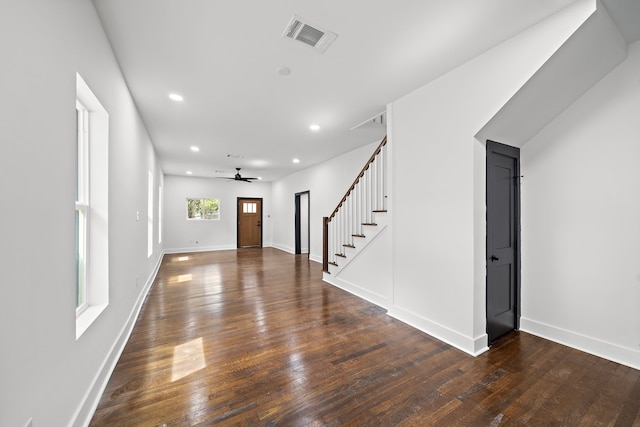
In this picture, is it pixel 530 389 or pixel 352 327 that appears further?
pixel 352 327

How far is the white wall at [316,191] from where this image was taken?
229 inches

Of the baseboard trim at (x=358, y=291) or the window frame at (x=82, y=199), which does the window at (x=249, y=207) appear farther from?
the window frame at (x=82, y=199)

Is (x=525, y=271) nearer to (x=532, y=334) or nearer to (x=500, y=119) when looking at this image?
(x=532, y=334)

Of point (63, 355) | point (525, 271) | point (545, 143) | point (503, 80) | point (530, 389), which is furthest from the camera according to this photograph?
point (525, 271)

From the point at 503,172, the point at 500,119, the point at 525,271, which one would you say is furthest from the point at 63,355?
the point at 525,271

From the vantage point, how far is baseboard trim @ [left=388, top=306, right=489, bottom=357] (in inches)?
93.8

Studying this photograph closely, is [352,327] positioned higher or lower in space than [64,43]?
lower

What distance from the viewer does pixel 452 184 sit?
2.56 m

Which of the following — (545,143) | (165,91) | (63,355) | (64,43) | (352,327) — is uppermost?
(165,91)

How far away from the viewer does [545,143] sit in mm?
2662

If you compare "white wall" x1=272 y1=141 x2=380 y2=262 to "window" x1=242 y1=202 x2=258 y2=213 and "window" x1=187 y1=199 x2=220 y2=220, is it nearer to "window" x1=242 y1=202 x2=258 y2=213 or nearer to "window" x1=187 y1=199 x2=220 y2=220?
"window" x1=242 y1=202 x2=258 y2=213

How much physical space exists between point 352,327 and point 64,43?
132 inches

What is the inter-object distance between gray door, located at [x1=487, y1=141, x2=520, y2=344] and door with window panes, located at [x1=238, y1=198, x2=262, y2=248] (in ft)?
28.3

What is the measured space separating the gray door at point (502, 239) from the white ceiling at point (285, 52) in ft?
3.71
